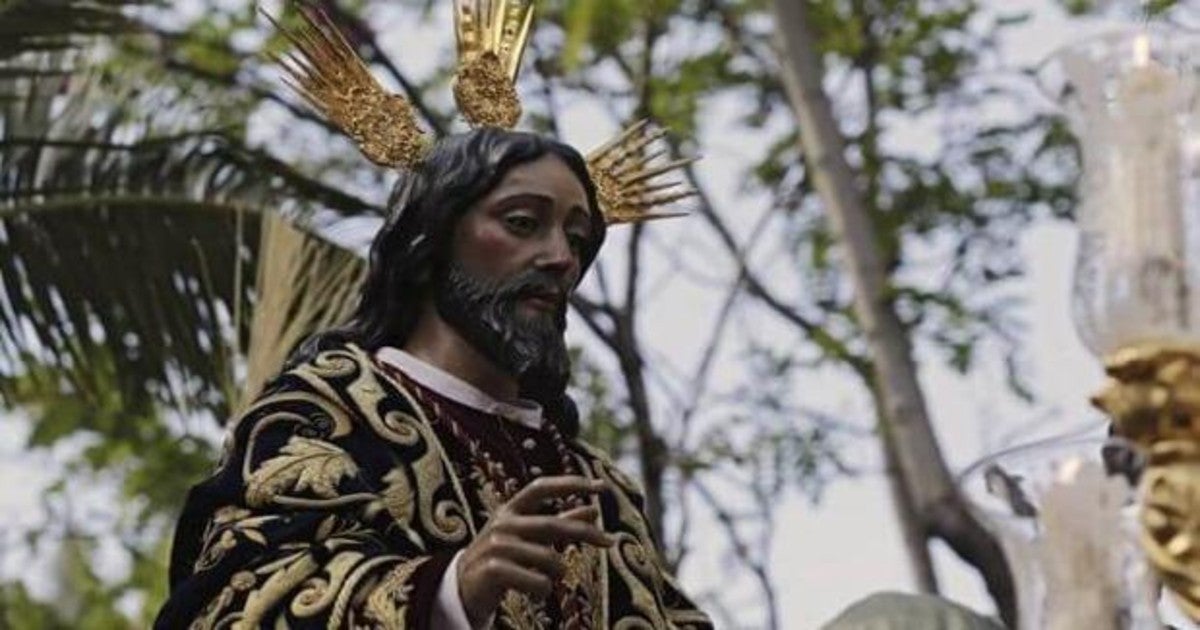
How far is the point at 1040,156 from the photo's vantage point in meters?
15.8

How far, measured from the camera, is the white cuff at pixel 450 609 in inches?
240

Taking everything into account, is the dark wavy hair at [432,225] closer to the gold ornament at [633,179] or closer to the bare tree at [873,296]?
the gold ornament at [633,179]

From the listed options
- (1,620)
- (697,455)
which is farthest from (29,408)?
(697,455)

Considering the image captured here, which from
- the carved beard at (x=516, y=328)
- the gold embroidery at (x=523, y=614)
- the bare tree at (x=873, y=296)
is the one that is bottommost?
the bare tree at (x=873, y=296)

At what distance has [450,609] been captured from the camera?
610 centimetres

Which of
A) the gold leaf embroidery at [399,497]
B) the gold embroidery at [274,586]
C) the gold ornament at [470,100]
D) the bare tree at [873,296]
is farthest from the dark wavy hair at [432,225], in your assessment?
the bare tree at [873,296]

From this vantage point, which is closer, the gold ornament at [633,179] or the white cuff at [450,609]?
the white cuff at [450,609]

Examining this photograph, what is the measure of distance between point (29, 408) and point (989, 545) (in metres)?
8.95

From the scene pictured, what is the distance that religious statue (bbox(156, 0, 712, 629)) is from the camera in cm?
616

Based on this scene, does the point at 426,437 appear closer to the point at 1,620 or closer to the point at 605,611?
the point at 605,611

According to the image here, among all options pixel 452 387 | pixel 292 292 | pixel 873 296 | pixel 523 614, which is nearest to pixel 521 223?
pixel 452 387

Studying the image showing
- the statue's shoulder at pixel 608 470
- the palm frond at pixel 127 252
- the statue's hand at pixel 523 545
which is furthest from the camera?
the palm frond at pixel 127 252

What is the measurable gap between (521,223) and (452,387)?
28 cm

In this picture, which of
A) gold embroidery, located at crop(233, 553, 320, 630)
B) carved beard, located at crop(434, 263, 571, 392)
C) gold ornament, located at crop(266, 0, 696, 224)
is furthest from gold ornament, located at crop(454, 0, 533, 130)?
gold embroidery, located at crop(233, 553, 320, 630)
